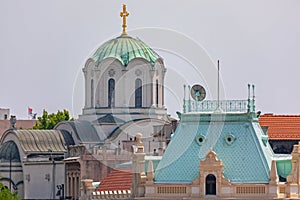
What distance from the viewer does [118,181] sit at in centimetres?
10475

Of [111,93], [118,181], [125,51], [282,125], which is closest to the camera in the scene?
[118,181]

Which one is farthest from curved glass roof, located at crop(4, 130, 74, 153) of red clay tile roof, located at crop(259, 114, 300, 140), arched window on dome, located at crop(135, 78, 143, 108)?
red clay tile roof, located at crop(259, 114, 300, 140)

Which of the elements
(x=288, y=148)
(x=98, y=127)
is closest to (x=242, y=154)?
(x=288, y=148)

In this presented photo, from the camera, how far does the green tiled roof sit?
89500 millimetres

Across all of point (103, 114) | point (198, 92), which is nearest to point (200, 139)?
point (198, 92)

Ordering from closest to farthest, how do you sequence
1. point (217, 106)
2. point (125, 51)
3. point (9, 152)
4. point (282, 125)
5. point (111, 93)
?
point (217, 106), point (282, 125), point (125, 51), point (111, 93), point (9, 152)

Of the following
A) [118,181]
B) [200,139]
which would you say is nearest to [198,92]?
[200,139]

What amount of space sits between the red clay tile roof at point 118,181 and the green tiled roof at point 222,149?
8.73 metres

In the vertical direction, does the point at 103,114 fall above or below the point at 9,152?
above

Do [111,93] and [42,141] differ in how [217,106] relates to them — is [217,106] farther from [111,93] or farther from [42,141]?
[42,141]

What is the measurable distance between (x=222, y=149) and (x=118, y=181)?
15436 mm

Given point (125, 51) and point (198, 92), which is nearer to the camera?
point (198, 92)

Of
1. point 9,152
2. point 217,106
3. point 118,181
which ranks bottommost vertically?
point 118,181

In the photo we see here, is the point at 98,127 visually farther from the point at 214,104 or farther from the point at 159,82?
the point at 214,104
